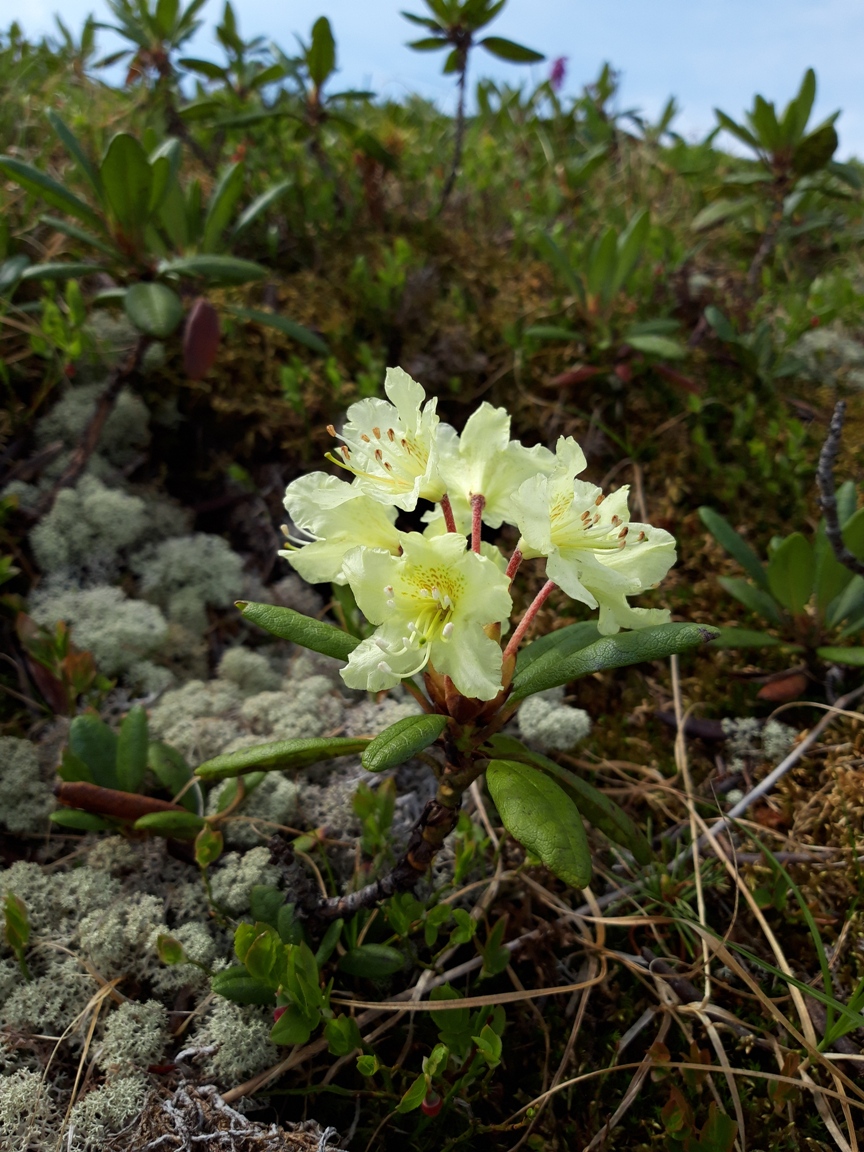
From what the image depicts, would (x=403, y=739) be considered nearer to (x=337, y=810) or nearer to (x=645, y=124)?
(x=337, y=810)

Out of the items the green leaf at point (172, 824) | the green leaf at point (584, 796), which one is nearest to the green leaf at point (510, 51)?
the green leaf at point (584, 796)

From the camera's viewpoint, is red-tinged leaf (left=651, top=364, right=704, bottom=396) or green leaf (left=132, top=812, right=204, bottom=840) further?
red-tinged leaf (left=651, top=364, right=704, bottom=396)

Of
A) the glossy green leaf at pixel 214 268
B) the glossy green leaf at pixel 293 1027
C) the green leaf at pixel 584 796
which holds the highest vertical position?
the glossy green leaf at pixel 214 268

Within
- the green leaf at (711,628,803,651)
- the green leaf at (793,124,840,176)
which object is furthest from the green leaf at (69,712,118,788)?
the green leaf at (793,124,840,176)

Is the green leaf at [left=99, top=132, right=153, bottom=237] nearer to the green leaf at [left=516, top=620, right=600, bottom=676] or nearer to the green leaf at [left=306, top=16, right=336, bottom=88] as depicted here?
the green leaf at [left=306, top=16, right=336, bottom=88]

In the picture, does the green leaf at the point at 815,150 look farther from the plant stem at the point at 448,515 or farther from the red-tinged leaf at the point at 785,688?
the plant stem at the point at 448,515

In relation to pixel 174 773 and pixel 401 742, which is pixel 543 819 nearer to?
pixel 401 742
